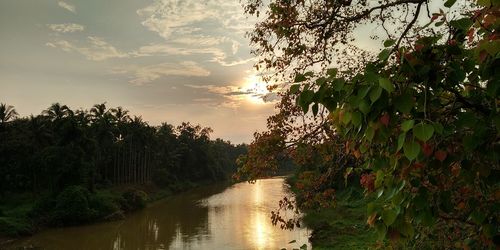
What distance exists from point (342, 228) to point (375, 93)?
69.1 feet

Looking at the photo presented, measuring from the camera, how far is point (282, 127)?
7.18 m

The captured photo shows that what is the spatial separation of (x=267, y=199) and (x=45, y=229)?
Result: 2063 centimetres

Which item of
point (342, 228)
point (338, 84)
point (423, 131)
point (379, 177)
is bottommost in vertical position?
point (342, 228)

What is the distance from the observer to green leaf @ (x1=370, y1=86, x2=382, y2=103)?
2115 mm

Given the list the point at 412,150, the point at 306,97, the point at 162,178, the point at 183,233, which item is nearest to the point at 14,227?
the point at 183,233

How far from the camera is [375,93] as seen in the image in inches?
84.4

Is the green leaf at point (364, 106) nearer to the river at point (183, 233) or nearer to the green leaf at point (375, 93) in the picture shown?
the green leaf at point (375, 93)

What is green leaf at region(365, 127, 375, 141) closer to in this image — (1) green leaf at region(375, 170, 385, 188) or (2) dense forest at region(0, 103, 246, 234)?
(1) green leaf at region(375, 170, 385, 188)

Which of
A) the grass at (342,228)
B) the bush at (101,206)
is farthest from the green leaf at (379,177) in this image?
the bush at (101,206)

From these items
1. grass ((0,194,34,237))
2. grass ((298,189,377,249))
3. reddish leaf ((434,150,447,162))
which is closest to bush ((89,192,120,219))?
grass ((0,194,34,237))

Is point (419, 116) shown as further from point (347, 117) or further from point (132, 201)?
point (132, 201)

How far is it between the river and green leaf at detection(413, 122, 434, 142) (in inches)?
742

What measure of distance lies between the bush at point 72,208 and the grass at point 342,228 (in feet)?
56.6

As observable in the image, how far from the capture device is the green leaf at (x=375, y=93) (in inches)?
83.3
